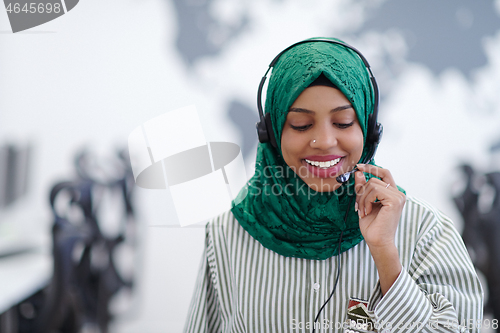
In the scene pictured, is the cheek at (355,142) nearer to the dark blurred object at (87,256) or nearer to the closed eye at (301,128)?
the closed eye at (301,128)

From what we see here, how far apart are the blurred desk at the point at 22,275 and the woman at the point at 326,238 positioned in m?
1.30

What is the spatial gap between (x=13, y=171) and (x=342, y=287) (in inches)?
70.8

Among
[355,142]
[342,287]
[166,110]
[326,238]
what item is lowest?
[342,287]

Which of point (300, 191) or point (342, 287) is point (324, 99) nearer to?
point (300, 191)

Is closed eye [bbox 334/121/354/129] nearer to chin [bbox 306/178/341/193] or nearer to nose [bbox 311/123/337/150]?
nose [bbox 311/123/337/150]

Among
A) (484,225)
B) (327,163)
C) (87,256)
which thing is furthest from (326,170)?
(87,256)

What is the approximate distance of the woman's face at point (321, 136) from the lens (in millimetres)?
724

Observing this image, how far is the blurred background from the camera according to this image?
163cm

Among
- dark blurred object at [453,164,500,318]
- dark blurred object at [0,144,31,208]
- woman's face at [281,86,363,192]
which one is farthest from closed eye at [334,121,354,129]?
dark blurred object at [0,144,31,208]

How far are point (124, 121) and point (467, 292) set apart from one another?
1.61 meters

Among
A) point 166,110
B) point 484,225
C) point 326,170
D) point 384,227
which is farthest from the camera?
point 166,110

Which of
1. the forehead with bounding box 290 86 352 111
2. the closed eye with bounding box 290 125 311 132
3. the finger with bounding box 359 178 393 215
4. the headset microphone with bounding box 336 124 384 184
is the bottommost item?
the finger with bounding box 359 178 393 215

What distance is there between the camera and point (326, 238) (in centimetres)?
83

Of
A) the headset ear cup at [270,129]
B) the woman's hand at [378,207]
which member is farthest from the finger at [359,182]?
the headset ear cup at [270,129]
